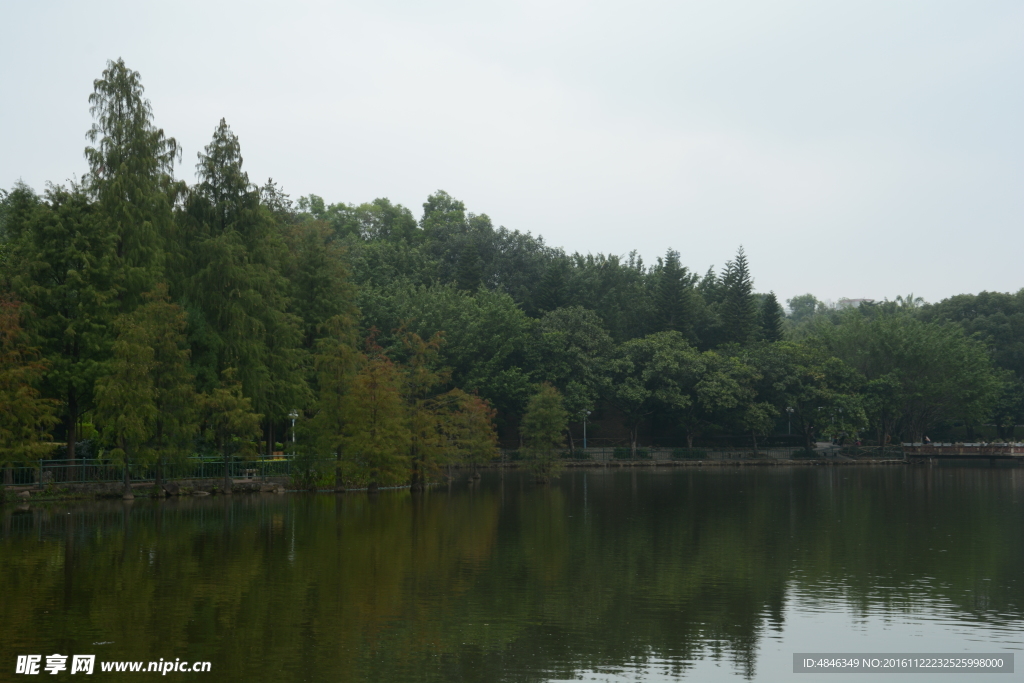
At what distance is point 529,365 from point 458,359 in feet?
23.6

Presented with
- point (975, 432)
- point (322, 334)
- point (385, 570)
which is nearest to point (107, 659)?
point (385, 570)

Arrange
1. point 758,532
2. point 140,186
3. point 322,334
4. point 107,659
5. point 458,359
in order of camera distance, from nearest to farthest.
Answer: point 107,659
point 758,532
point 140,186
point 322,334
point 458,359

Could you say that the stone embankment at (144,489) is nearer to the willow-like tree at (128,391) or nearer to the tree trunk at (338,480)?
the willow-like tree at (128,391)

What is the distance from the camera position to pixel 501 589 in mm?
17750

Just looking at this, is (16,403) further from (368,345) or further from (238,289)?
(368,345)

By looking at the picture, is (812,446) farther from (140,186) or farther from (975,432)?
(140,186)

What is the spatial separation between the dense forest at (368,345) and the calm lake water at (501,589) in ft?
20.1

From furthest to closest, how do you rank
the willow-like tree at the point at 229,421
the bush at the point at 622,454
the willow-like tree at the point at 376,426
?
the bush at the point at 622,454 → the willow-like tree at the point at 376,426 → the willow-like tree at the point at 229,421

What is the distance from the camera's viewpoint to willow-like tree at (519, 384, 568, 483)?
51.7 m

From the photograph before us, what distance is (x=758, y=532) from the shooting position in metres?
27.3

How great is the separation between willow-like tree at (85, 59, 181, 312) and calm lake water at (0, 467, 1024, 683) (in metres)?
11.5

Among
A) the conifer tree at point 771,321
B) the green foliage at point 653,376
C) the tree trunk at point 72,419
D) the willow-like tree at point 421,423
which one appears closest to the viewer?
the tree trunk at point 72,419

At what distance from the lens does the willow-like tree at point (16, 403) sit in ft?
103

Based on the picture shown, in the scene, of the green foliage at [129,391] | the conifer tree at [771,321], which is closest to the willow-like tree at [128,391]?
the green foliage at [129,391]
